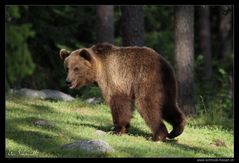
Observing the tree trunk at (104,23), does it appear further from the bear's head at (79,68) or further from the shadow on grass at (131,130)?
the bear's head at (79,68)

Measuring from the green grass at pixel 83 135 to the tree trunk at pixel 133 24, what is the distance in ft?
8.22

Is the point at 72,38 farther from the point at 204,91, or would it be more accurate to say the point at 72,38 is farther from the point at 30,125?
the point at 30,125

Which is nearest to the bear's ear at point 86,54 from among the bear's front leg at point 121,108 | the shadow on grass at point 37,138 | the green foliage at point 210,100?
the bear's front leg at point 121,108

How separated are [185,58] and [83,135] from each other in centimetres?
641

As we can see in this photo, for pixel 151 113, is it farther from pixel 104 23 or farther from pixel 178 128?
pixel 104 23

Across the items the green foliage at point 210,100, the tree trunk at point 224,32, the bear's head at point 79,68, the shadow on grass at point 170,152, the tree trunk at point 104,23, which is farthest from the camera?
the tree trunk at point 224,32

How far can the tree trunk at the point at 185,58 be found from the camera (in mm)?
17828

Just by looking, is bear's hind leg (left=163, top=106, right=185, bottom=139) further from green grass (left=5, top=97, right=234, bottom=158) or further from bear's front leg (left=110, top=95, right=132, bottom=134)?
bear's front leg (left=110, top=95, right=132, bottom=134)

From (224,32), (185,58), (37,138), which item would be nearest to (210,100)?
(185,58)

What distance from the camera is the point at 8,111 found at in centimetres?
1482

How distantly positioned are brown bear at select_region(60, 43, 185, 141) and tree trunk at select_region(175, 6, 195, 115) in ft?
18.3

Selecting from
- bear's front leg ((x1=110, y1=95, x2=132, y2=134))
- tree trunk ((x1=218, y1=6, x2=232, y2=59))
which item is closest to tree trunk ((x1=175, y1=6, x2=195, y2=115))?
bear's front leg ((x1=110, y1=95, x2=132, y2=134))

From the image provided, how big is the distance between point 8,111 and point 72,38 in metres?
12.6
